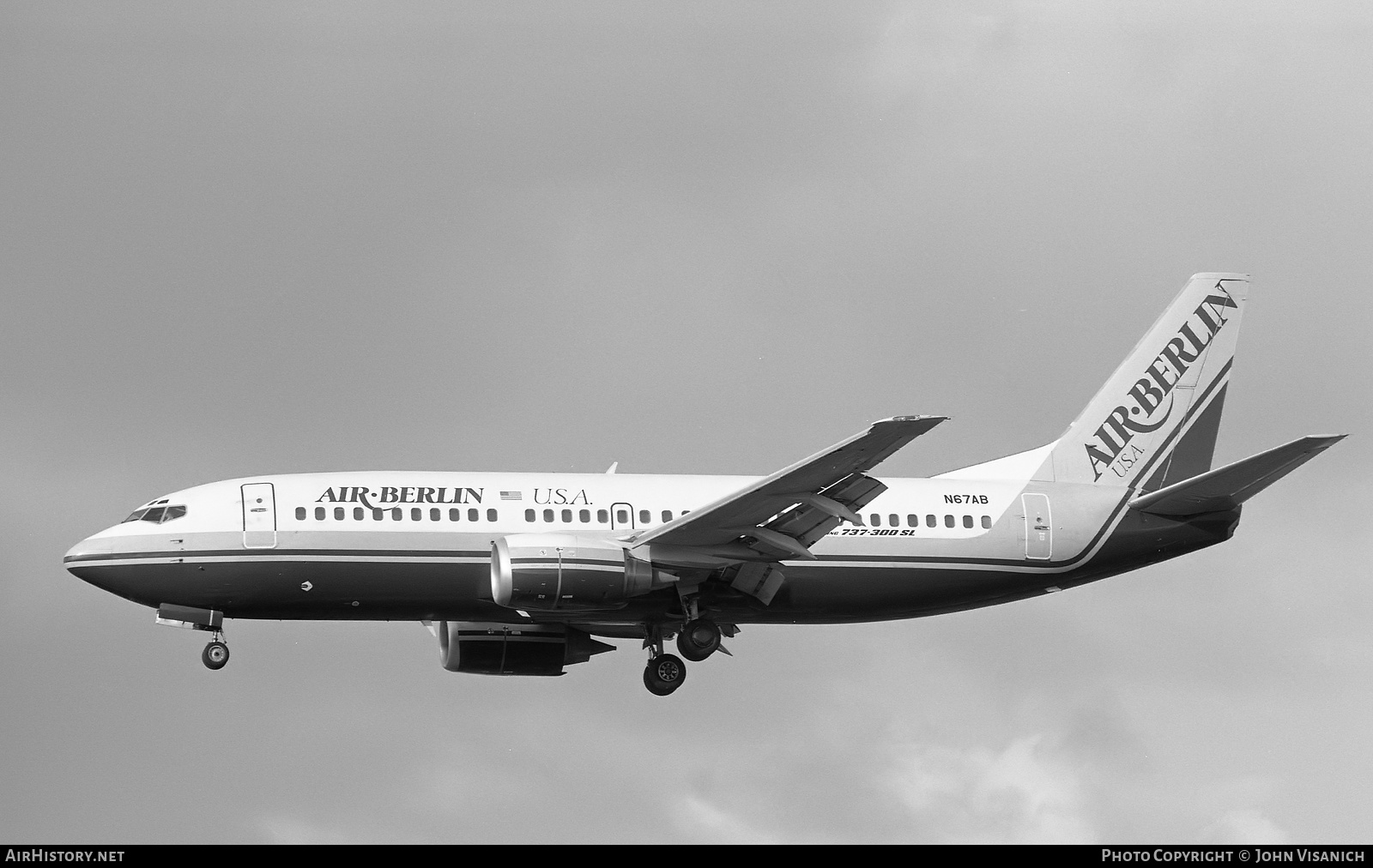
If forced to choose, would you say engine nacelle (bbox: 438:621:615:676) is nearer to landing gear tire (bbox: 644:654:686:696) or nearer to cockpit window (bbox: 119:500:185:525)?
landing gear tire (bbox: 644:654:686:696)

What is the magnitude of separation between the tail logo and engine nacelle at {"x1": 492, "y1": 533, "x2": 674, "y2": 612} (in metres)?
12.7

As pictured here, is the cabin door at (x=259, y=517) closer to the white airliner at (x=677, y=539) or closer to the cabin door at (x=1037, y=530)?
the white airliner at (x=677, y=539)

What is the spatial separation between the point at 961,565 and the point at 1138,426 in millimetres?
6610

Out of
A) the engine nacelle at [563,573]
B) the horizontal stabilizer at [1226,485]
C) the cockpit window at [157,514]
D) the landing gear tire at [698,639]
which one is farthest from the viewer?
the landing gear tire at [698,639]

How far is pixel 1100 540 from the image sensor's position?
2018 inches

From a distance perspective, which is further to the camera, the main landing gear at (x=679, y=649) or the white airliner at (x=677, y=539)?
the main landing gear at (x=679, y=649)

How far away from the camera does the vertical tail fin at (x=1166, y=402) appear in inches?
2103

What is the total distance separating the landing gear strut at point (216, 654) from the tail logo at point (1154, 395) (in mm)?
20320

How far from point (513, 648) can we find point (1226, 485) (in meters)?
16.8

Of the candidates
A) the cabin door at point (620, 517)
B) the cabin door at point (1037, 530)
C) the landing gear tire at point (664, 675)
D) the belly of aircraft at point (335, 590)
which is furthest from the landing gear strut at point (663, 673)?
the cabin door at point (1037, 530)

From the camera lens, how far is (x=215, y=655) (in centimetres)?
4778

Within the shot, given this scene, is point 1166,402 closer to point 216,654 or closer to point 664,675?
point 664,675

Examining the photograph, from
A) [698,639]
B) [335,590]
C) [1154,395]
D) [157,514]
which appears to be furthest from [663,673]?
[1154,395]

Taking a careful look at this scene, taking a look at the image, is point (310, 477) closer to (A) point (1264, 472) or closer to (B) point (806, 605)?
(B) point (806, 605)
